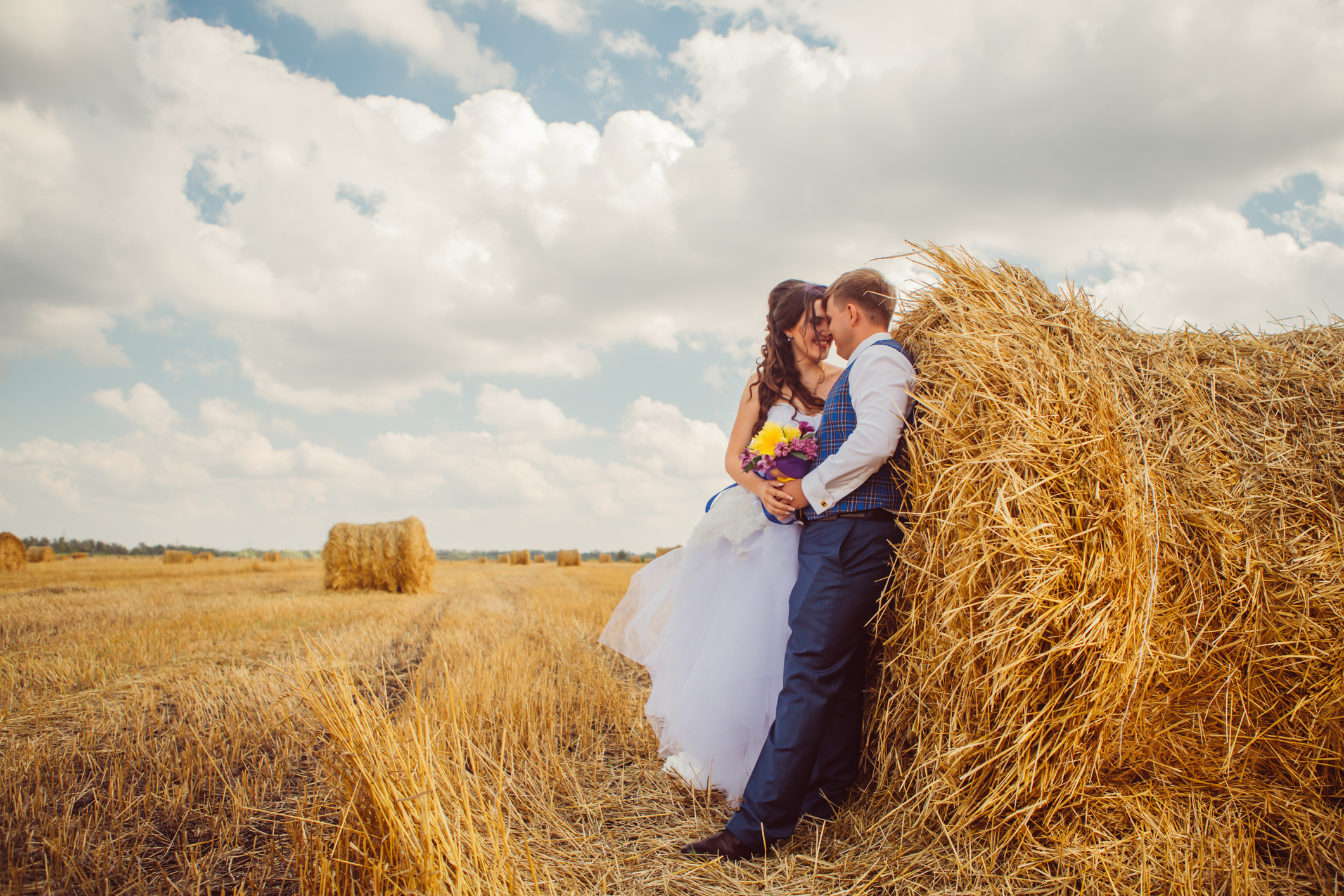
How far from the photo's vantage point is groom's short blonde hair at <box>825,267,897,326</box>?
111 inches

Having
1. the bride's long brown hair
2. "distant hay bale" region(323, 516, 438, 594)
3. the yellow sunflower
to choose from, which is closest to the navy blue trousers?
the yellow sunflower

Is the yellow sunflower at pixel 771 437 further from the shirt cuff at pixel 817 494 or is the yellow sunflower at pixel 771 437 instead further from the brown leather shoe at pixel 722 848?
the brown leather shoe at pixel 722 848

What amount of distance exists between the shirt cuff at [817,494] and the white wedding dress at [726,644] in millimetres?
503

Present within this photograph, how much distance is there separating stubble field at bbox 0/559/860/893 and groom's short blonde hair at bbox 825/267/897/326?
7.54 feet

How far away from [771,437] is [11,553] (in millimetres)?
22257

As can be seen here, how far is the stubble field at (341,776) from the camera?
6.46ft

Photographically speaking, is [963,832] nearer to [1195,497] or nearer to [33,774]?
[1195,497]

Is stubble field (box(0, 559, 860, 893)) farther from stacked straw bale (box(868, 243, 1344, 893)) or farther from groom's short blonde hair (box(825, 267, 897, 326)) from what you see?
groom's short blonde hair (box(825, 267, 897, 326))

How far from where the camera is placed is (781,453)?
287 cm

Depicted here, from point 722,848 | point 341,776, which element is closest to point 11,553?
point 341,776

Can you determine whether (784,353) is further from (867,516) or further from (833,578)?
(833,578)

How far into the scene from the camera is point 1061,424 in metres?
2.21

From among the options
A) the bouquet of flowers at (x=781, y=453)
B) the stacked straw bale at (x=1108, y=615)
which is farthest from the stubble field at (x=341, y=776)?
the bouquet of flowers at (x=781, y=453)

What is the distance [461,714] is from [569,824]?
1.00 metres
